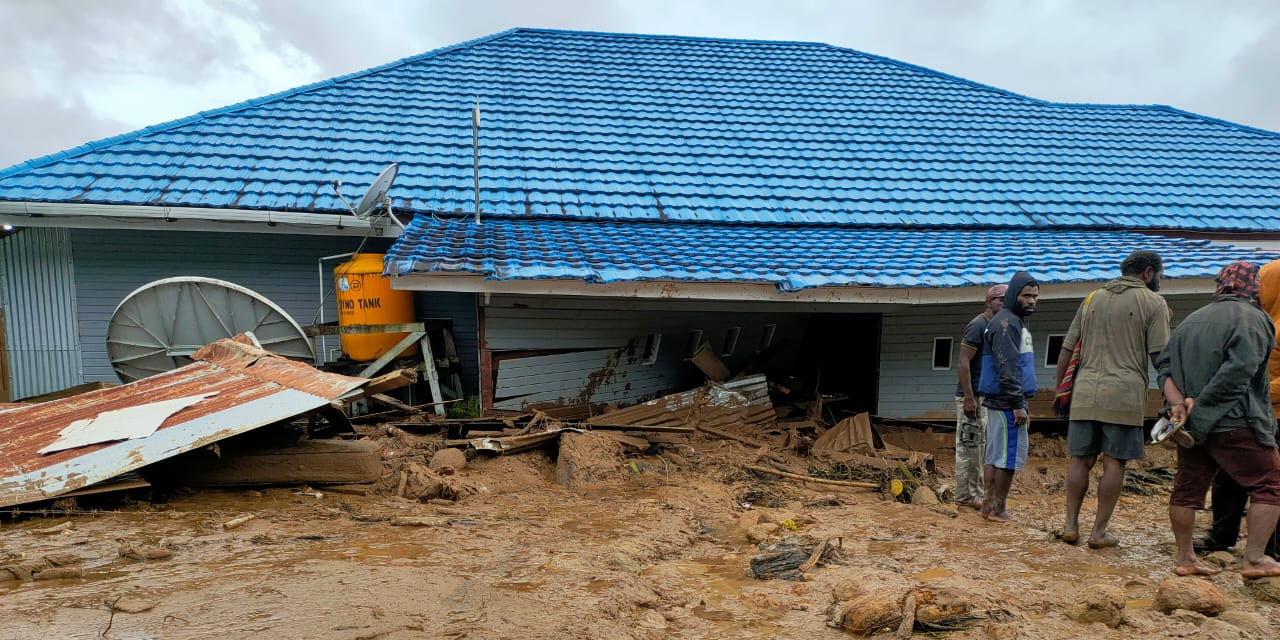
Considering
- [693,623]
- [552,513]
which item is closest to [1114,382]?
[693,623]

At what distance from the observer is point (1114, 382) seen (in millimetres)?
4293

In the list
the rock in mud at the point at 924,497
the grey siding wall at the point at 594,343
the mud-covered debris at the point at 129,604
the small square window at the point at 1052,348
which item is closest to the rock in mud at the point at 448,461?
the grey siding wall at the point at 594,343

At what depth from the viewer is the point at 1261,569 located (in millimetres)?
3855

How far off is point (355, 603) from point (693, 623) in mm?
1553

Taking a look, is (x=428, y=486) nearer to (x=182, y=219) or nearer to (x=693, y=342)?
(x=693, y=342)

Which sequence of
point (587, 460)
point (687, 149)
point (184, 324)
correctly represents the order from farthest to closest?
point (687, 149) → point (184, 324) → point (587, 460)

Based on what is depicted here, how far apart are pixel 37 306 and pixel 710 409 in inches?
330

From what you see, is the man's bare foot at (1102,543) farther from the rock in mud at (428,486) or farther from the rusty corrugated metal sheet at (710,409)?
the rock in mud at (428,486)

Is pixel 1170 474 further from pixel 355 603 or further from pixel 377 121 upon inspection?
pixel 377 121

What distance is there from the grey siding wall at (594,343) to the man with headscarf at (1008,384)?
10.6 ft

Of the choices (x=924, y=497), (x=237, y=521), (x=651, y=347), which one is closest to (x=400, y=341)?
(x=651, y=347)

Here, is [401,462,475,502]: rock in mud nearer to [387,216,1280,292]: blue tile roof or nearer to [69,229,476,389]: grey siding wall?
[387,216,1280,292]: blue tile roof

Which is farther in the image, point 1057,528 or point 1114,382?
point 1057,528

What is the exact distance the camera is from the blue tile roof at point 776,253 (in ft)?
23.1
